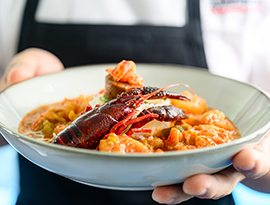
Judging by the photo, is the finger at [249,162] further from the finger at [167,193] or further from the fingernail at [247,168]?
the finger at [167,193]

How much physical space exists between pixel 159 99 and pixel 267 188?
154 centimetres

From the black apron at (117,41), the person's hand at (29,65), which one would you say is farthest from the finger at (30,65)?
the black apron at (117,41)

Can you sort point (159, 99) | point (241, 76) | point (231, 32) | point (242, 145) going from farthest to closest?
point (241, 76), point (231, 32), point (159, 99), point (242, 145)

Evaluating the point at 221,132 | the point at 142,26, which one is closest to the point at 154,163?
the point at 221,132

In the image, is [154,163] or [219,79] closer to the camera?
[154,163]

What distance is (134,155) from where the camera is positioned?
138 cm

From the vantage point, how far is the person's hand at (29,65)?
329cm

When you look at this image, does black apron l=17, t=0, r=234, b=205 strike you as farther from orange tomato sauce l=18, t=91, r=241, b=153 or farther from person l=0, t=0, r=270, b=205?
orange tomato sauce l=18, t=91, r=241, b=153

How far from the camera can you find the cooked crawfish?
80.6 inches

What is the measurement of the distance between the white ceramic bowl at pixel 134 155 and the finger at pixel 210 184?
1.8 inches

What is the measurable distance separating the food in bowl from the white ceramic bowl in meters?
0.21

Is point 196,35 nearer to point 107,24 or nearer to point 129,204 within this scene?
point 107,24

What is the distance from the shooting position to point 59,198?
2.67 m

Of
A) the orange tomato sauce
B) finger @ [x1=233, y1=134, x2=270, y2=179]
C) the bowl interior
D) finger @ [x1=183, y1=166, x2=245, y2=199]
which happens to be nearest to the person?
the bowl interior
